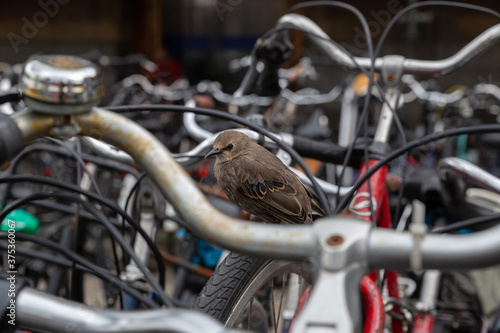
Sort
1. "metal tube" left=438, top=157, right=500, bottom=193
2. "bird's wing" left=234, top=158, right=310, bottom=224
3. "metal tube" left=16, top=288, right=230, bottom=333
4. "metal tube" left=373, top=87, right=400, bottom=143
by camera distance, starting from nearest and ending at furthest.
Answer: "metal tube" left=16, top=288, right=230, bottom=333
"bird's wing" left=234, top=158, right=310, bottom=224
"metal tube" left=438, top=157, right=500, bottom=193
"metal tube" left=373, top=87, right=400, bottom=143

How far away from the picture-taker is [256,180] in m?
1.00

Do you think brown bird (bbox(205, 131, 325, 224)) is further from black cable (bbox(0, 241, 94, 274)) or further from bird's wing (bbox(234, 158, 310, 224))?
black cable (bbox(0, 241, 94, 274))

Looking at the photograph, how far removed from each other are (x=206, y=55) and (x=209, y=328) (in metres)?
8.51

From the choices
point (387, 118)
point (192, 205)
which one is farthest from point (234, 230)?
point (387, 118)

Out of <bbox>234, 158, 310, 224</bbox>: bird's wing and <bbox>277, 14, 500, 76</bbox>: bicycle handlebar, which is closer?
<bbox>234, 158, 310, 224</bbox>: bird's wing

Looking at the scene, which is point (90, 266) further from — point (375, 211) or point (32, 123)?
point (375, 211)

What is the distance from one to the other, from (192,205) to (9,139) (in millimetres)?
181

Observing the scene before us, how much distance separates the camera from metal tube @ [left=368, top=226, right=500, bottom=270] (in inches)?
21.4

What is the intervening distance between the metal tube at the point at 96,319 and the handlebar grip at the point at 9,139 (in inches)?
5.2

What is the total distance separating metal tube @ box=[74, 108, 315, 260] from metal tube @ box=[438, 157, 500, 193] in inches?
36.0

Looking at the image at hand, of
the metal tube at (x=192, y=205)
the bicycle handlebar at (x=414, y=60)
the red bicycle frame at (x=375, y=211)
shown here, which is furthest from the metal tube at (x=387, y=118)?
the metal tube at (x=192, y=205)

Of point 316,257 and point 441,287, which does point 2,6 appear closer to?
point 441,287

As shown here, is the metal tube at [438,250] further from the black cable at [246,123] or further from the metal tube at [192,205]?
the black cable at [246,123]

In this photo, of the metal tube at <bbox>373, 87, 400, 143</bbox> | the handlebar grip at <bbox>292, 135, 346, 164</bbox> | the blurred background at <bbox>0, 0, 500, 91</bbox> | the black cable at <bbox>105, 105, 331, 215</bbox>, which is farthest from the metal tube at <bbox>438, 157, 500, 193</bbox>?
the blurred background at <bbox>0, 0, 500, 91</bbox>
